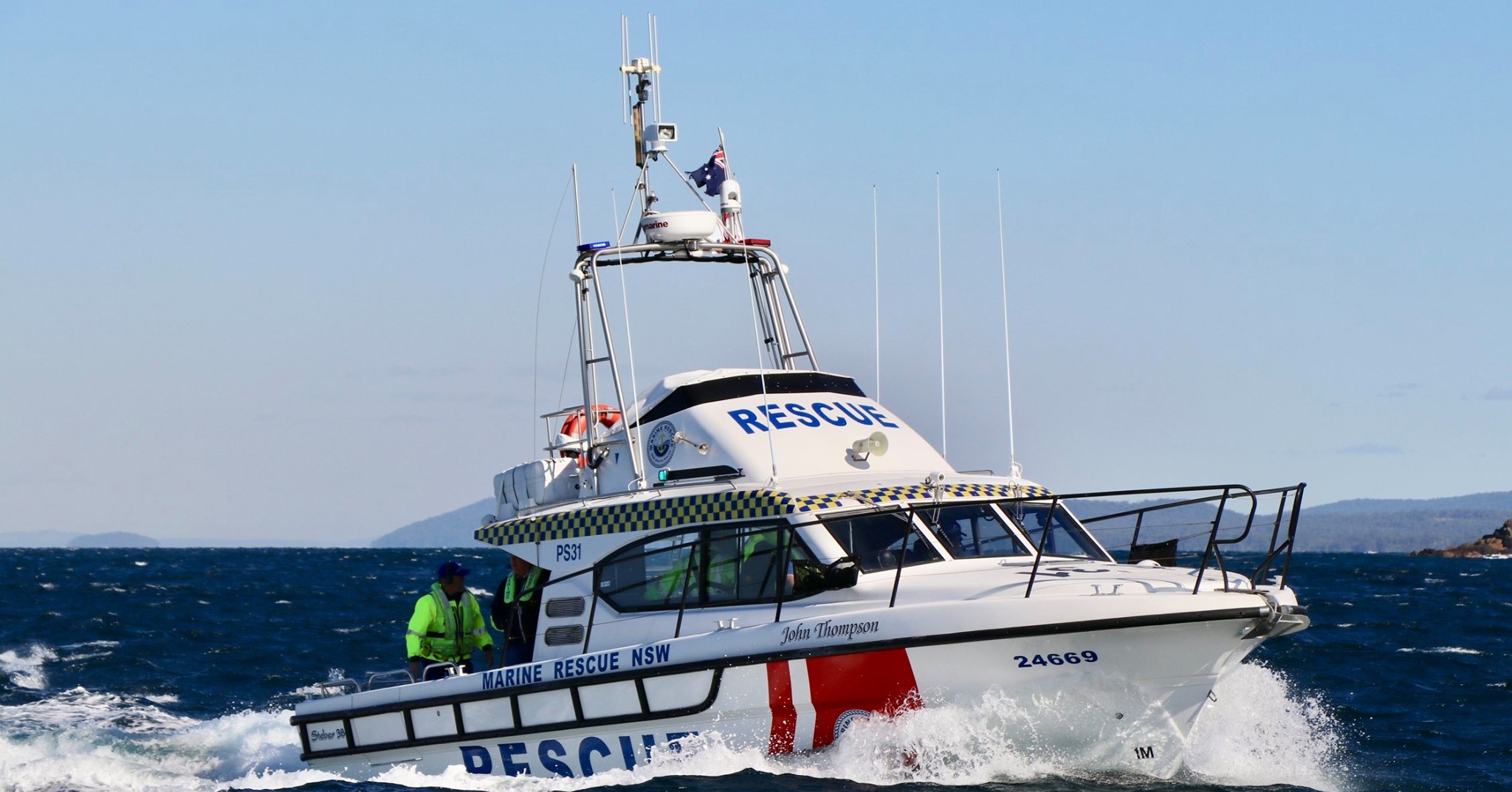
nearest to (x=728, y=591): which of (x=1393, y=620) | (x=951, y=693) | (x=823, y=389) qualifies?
(x=951, y=693)

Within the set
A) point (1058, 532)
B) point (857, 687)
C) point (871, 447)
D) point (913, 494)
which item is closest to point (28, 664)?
point (871, 447)

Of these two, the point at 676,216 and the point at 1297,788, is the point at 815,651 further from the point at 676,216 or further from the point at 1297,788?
the point at 676,216

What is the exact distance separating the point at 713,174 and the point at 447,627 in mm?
4443

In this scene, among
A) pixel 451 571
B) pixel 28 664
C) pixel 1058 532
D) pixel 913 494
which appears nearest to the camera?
pixel 913 494

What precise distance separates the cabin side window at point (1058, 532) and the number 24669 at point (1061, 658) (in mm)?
1739

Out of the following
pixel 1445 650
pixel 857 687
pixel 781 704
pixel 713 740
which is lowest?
pixel 1445 650

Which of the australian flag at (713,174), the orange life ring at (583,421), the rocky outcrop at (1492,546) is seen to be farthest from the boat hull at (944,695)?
the rocky outcrop at (1492,546)

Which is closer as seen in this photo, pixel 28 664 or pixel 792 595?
pixel 792 595

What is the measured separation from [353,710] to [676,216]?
182 inches

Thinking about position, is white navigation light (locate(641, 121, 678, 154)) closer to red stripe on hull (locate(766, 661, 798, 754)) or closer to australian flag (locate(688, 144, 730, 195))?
australian flag (locate(688, 144, 730, 195))

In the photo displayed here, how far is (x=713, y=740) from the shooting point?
1004 centimetres

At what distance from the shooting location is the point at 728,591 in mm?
10523

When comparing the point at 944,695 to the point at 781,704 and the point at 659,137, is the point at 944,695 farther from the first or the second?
the point at 659,137

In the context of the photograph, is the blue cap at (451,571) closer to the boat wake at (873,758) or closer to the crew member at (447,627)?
the crew member at (447,627)
